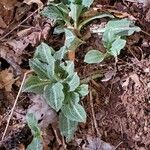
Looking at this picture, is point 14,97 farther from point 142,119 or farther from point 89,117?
point 142,119

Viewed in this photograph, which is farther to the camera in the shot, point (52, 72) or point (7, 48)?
point (7, 48)

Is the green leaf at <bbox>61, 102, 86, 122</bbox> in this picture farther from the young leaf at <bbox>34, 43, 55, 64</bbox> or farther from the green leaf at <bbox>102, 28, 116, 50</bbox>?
the green leaf at <bbox>102, 28, 116, 50</bbox>

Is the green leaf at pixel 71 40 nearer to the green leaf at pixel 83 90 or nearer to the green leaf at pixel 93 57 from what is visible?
the green leaf at pixel 93 57

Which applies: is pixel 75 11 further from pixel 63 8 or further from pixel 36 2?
pixel 36 2

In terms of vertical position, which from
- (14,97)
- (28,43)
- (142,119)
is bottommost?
(142,119)

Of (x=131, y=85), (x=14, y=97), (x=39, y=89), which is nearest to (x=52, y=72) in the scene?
(x=39, y=89)

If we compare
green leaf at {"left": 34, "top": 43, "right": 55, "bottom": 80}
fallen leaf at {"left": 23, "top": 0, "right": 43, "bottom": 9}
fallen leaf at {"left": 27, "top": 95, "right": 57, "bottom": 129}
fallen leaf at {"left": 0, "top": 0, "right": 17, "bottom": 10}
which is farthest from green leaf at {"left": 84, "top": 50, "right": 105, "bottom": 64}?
fallen leaf at {"left": 0, "top": 0, "right": 17, "bottom": 10}
